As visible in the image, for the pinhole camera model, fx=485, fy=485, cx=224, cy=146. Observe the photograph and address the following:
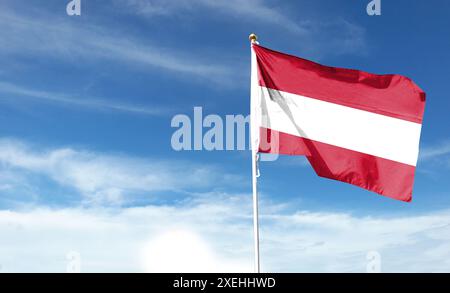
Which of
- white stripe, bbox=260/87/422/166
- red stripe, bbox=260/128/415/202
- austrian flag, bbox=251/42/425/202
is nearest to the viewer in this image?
red stripe, bbox=260/128/415/202

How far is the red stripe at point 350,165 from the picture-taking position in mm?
14438

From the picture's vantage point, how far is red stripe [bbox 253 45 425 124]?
1520 cm

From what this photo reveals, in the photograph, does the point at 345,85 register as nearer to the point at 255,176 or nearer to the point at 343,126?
the point at 343,126

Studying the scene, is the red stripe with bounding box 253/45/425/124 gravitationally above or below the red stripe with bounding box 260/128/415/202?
above

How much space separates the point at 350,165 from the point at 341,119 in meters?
1.54

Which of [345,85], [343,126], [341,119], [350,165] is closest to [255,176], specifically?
[350,165]

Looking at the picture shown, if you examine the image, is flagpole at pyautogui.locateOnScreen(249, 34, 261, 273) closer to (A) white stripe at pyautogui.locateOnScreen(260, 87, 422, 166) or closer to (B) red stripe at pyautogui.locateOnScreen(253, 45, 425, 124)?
(B) red stripe at pyautogui.locateOnScreen(253, 45, 425, 124)

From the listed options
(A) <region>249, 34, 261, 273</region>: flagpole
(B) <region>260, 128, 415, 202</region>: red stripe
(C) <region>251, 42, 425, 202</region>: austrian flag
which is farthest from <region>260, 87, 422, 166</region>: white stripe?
(A) <region>249, 34, 261, 273</region>: flagpole
